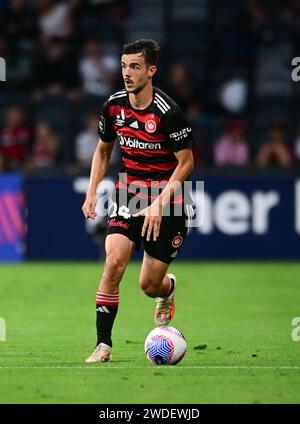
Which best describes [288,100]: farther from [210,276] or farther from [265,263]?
[210,276]

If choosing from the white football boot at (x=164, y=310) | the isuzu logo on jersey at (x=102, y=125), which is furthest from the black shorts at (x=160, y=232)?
the white football boot at (x=164, y=310)

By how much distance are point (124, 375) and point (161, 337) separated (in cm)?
69

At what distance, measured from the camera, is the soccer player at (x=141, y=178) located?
9.13 metres

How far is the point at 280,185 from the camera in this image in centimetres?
1841

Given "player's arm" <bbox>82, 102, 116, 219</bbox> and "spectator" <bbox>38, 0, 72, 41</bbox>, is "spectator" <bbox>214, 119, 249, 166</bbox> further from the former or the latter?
"player's arm" <bbox>82, 102, 116, 219</bbox>

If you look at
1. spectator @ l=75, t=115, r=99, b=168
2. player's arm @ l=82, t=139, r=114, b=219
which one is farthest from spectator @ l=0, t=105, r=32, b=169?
player's arm @ l=82, t=139, r=114, b=219

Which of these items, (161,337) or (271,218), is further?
(271,218)

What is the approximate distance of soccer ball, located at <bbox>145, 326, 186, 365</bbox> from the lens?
354 inches

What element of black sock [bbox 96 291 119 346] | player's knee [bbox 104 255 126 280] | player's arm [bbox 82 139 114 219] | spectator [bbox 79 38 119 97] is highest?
spectator [bbox 79 38 119 97]

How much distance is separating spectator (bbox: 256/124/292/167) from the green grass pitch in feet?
5.12

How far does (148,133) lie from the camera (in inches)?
369

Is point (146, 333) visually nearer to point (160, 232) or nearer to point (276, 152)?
point (160, 232)

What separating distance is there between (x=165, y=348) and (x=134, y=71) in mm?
2042
